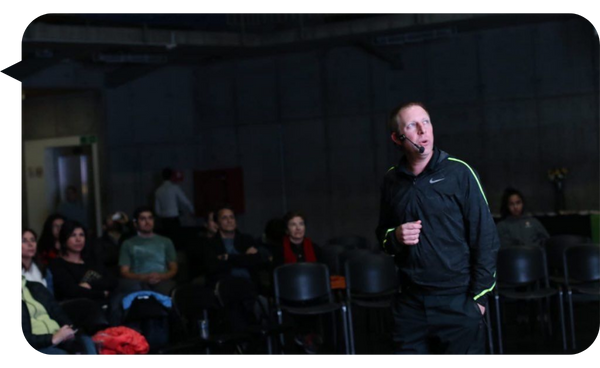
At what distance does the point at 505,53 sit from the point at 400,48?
5.39 ft

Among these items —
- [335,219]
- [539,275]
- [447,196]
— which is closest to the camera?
[447,196]

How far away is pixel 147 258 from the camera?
27.5 feet

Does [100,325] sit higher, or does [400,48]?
[400,48]

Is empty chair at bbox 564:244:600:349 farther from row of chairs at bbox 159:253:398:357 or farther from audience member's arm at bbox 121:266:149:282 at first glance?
audience member's arm at bbox 121:266:149:282

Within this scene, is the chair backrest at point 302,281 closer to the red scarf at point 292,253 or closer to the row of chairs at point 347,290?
the row of chairs at point 347,290

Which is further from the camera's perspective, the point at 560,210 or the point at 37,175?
the point at 37,175

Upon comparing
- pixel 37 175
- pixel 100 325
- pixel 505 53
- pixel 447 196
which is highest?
pixel 505 53

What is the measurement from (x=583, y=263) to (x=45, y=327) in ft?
15.8

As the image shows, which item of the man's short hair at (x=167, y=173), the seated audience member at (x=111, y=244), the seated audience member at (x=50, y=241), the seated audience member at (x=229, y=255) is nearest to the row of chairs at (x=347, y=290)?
the seated audience member at (x=229, y=255)

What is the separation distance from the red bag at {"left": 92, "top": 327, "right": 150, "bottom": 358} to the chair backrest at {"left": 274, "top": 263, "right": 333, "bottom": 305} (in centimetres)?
186

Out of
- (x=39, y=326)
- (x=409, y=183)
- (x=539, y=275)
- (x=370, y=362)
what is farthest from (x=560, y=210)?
(x=370, y=362)

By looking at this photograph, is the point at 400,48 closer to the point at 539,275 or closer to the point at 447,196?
the point at 539,275

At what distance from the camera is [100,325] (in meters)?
6.45

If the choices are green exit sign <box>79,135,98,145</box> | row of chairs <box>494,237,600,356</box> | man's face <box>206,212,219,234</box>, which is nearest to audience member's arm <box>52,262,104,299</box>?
man's face <box>206,212,219,234</box>
